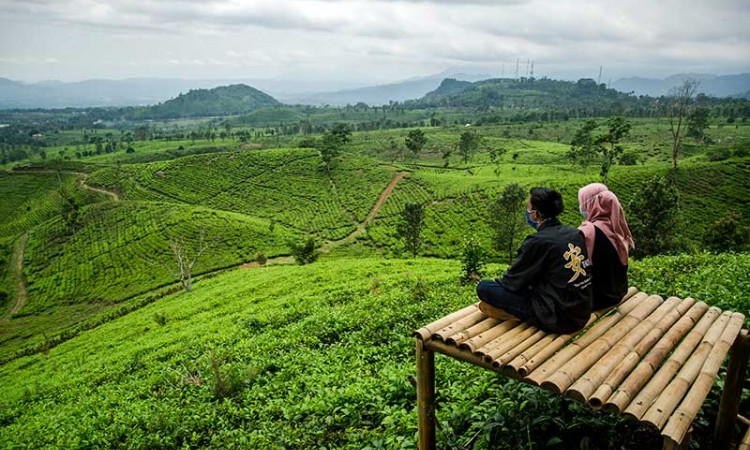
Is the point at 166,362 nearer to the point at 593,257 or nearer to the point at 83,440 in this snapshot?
the point at 83,440

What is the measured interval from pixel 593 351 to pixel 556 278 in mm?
771

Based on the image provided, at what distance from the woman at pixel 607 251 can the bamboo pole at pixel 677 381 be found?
3.01 ft

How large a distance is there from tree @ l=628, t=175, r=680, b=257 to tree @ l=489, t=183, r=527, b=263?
1020 cm

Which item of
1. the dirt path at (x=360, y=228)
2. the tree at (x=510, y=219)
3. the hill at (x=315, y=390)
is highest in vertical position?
the hill at (x=315, y=390)

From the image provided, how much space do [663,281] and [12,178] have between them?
135585 mm

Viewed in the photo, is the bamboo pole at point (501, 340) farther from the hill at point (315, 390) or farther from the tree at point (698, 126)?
the tree at point (698, 126)

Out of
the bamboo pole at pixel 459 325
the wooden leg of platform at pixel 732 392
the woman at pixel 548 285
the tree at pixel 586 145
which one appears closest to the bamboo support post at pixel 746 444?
the wooden leg of platform at pixel 732 392

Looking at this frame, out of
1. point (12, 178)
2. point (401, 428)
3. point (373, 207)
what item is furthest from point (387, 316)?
point (12, 178)

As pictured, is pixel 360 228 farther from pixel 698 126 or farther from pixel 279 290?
pixel 698 126

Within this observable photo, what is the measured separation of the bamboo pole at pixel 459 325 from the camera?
391 centimetres

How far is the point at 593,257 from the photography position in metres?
4.79

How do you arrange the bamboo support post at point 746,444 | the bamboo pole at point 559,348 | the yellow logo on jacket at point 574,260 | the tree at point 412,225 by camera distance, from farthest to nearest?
the tree at point 412,225, the yellow logo on jacket at point 574,260, the bamboo support post at point 746,444, the bamboo pole at point 559,348

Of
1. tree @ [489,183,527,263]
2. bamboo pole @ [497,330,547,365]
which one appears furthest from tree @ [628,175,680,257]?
bamboo pole @ [497,330,547,365]

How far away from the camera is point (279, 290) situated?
20156mm
